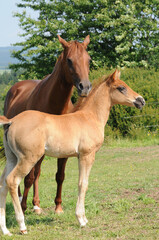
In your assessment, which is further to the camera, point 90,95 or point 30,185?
point 30,185

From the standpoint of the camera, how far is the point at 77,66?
572cm

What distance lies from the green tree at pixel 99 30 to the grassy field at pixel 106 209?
16767 mm

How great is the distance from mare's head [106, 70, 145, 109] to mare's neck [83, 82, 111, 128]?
85 millimetres

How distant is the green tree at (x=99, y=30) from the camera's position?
26.4 m

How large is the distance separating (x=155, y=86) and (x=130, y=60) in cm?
964

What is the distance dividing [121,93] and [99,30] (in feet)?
77.1

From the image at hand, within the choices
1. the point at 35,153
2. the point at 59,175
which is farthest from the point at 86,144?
the point at 59,175

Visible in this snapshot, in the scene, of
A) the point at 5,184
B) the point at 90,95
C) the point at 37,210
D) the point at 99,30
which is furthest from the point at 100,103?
the point at 99,30

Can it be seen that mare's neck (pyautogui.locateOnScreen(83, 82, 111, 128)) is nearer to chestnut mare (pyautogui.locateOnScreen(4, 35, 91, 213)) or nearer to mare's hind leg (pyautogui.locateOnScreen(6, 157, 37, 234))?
chestnut mare (pyautogui.locateOnScreen(4, 35, 91, 213))

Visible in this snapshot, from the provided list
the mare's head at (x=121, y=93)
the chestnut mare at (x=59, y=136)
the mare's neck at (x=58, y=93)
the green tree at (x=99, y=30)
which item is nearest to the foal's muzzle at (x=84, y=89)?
the chestnut mare at (x=59, y=136)

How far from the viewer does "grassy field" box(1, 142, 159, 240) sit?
16.8ft

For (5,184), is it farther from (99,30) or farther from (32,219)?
(99,30)

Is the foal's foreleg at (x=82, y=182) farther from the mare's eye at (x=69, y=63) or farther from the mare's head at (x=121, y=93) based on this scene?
the mare's eye at (x=69, y=63)

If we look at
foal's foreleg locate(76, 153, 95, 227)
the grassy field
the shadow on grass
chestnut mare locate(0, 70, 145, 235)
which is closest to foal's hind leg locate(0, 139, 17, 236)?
chestnut mare locate(0, 70, 145, 235)
